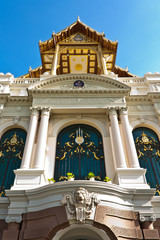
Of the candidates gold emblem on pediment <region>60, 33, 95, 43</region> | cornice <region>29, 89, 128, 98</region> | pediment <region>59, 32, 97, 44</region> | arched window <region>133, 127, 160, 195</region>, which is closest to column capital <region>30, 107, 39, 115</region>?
cornice <region>29, 89, 128, 98</region>

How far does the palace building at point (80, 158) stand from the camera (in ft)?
28.9

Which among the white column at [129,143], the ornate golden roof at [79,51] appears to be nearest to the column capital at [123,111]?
the white column at [129,143]

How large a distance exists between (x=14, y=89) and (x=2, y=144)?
5.03 m

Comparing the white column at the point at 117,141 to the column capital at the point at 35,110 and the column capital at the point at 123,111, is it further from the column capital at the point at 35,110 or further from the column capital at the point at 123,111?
the column capital at the point at 35,110

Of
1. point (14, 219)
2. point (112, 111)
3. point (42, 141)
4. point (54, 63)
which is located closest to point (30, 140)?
point (42, 141)

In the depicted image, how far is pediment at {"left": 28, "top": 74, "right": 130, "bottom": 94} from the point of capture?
15.0m

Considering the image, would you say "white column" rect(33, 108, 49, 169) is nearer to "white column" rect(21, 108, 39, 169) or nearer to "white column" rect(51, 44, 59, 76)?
"white column" rect(21, 108, 39, 169)

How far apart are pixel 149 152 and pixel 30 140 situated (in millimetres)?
7595

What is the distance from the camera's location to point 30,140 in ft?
41.2

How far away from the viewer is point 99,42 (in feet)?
74.5

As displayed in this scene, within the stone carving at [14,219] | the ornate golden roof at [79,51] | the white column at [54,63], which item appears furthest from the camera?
the ornate golden roof at [79,51]

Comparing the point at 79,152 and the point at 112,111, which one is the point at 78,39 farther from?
the point at 79,152

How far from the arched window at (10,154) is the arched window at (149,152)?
7.77m

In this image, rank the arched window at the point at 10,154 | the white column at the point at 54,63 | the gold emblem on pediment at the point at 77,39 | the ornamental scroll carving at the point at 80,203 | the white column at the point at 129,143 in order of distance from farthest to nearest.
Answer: the gold emblem on pediment at the point at 77,39 → the white column at the point at 54,63 → the arched window at the point at 10,154 → the white column at the point at 129,143 → the ornamental scroll carving at the point at 80,203
